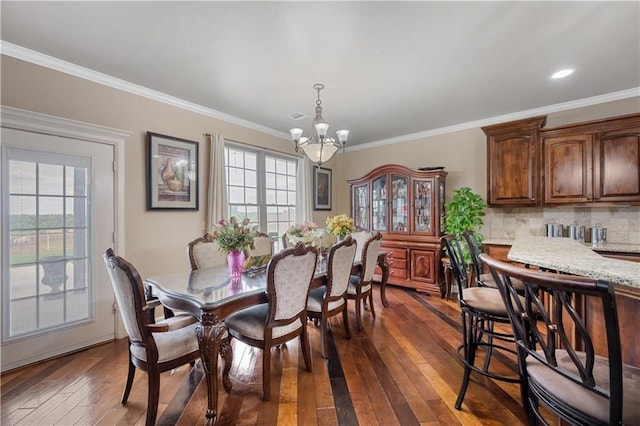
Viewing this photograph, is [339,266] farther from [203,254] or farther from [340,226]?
[203,254]

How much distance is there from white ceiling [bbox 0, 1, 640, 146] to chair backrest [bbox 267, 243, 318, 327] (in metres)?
1.65

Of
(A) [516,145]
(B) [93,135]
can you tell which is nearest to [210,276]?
(B) [93,135]

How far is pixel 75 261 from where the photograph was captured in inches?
103

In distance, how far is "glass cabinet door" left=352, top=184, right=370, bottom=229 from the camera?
504 centimetres

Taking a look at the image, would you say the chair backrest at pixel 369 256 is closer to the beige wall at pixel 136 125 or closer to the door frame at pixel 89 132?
the beige wall at pixel 136 125

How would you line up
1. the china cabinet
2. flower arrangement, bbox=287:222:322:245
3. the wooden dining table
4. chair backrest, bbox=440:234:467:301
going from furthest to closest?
the china cabinet < flower arrangement, bbox=287:222:322:245 < chair backrest, bbox=440:234:467:301 < the wooden dining table

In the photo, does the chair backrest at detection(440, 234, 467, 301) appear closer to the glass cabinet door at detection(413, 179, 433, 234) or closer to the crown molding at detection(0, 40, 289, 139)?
the glass cabinet door at detection(413, 179, 433, 234)

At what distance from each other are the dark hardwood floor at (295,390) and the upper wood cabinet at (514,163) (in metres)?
2.14

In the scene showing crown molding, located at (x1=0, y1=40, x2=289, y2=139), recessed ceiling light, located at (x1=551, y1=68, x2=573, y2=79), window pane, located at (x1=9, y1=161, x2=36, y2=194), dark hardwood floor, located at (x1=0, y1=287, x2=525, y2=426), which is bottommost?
dark hardwood floor, located at (x1=0, y1=287, x2=525, y2=426)

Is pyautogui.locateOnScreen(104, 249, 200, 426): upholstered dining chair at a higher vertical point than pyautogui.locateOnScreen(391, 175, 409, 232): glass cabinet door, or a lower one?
lower

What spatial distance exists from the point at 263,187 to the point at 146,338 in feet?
10.2

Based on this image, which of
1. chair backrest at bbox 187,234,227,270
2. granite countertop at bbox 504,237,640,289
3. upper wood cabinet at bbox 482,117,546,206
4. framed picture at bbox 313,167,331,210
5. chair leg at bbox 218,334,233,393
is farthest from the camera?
framed picture at bbox 313,167,331,210

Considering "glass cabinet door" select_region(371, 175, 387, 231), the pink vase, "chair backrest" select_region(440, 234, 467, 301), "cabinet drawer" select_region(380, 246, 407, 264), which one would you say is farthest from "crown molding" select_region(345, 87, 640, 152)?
the pink vase

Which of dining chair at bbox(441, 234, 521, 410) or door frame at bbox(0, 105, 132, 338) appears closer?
dining chair at bbox(441, 234, 521, 410)
